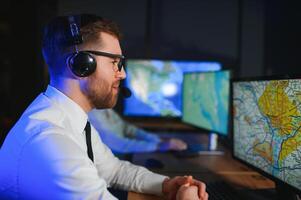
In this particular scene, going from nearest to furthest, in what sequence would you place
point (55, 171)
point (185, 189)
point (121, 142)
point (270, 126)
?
point (55, 171) → point (185, 189) → point (270, 126) → point (121, 142)

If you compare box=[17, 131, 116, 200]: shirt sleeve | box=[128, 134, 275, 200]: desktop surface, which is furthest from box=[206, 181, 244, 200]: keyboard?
box=[17, 131, 116, 200]: shirt sleeve

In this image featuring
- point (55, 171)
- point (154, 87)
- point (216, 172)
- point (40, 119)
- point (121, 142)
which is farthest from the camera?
point (154, 87)

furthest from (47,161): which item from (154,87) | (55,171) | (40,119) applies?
(154,87)

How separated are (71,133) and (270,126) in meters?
0.65

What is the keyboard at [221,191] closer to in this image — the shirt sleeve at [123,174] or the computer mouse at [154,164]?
the shirt sleeve at [123,174]

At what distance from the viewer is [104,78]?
1114mm

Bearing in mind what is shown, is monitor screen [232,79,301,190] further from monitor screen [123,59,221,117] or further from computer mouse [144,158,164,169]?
monitor screen [123,59,221,117]

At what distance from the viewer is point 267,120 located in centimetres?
116

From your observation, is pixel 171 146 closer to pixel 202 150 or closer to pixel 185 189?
pixel 202 150

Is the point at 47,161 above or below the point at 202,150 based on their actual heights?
above

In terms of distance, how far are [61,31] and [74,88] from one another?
0.19 m

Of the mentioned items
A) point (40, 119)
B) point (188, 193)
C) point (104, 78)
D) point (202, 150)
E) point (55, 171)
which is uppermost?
point (104, 78)

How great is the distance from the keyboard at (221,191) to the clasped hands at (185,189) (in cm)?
11

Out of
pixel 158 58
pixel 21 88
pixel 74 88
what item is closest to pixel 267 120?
pixel 74 88
